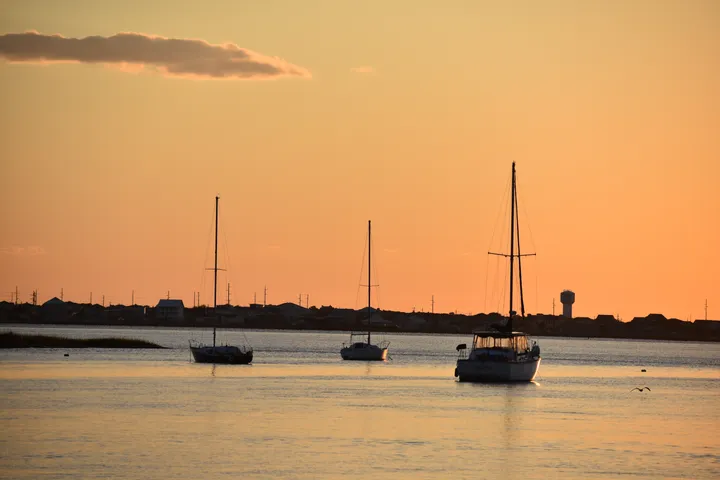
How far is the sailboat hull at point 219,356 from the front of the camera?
438 ft

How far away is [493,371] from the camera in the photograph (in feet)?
357

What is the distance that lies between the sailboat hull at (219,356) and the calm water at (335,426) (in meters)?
9.90

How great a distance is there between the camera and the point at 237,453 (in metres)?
57.2

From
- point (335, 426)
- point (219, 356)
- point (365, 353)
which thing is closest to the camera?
point (335, 426)

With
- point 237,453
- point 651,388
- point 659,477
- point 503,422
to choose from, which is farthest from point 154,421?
point 651,388

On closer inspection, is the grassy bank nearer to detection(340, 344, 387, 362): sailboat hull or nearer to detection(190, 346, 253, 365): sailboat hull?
detection(340, 344, 387, 362): sailboat hull

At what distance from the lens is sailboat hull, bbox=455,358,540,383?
4279 inches

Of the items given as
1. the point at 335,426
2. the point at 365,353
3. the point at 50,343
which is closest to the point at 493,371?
the point at 335,426

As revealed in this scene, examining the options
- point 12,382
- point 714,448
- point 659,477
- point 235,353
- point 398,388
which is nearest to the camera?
point 659,477

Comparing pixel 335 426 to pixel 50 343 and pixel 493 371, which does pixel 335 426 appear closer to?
pixel 493 371

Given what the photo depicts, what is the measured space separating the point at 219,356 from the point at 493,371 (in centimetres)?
3575

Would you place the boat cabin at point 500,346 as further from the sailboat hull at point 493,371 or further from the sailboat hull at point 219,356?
the sailboat hull at point 219,356

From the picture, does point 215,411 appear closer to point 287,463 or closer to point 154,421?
point 154,421

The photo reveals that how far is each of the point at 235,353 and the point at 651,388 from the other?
41169 mm
